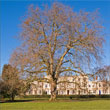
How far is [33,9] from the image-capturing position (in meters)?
26.2

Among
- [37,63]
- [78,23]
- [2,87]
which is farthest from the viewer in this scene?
[2,87]

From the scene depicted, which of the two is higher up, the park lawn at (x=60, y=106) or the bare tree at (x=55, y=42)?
the bare tree at (x=55, y=42)

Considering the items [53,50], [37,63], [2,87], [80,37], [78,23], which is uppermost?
[78,23]

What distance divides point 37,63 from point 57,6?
787cm

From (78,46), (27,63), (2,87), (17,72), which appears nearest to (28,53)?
(27,63)

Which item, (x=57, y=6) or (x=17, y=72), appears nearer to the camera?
(x=17, y=72)

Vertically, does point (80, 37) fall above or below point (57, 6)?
below

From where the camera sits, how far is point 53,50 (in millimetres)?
24375

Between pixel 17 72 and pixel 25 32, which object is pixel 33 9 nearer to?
pixel 25 32

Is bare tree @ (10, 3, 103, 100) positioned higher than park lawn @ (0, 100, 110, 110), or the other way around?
bare tree @ (10, 3, 103, 100)

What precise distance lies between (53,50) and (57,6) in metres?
5.73

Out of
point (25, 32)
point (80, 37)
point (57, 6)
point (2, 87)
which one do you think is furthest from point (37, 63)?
point (2, 87)

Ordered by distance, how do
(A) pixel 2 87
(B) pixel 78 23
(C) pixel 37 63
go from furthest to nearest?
(A) pixel 2 87
(B) pixel 78 23
(C) pixel 37 63

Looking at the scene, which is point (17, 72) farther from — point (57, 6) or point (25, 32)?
point (57, 6)
